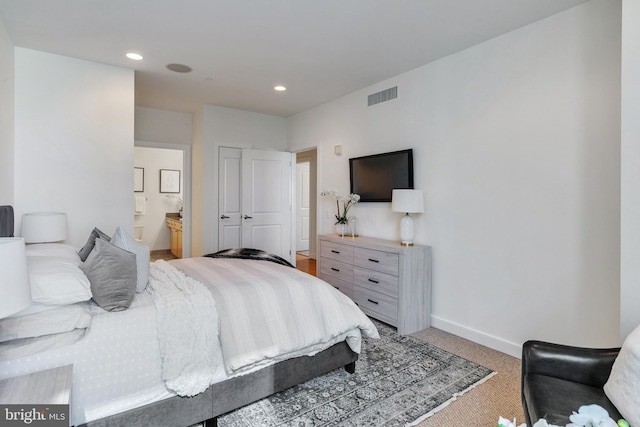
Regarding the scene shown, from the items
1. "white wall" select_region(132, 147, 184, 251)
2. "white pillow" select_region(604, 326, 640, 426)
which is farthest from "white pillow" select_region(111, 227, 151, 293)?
"white wall" select_region(132, 147, 184, 251)

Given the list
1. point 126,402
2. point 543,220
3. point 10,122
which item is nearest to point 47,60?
point 10,122

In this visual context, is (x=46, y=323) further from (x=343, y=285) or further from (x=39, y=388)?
(x=343, y=285)

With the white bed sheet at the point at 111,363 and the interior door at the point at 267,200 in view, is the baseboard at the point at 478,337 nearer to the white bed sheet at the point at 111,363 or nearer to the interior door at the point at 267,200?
the white bed sheet at the point at 111,363

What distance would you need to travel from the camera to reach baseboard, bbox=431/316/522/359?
274 cm

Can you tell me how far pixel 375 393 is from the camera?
7.08ft

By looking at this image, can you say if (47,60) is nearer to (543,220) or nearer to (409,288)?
(409,288)

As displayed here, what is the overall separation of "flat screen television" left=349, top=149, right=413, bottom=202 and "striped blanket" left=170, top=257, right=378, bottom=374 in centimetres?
174

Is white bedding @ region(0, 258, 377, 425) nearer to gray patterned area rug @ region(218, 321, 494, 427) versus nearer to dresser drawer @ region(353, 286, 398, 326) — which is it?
gray patterned area rug @ region(218, 321, 494, 427)

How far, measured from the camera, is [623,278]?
1718 mm

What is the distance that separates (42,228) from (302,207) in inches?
208

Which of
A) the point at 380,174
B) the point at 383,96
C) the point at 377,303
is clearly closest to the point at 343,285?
the point at 377,303

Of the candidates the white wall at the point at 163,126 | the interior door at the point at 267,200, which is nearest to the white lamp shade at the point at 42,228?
the white wall at the point at 163,126

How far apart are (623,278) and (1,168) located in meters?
4.32

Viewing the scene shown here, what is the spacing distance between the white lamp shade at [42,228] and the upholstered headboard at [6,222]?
13.8 inches
